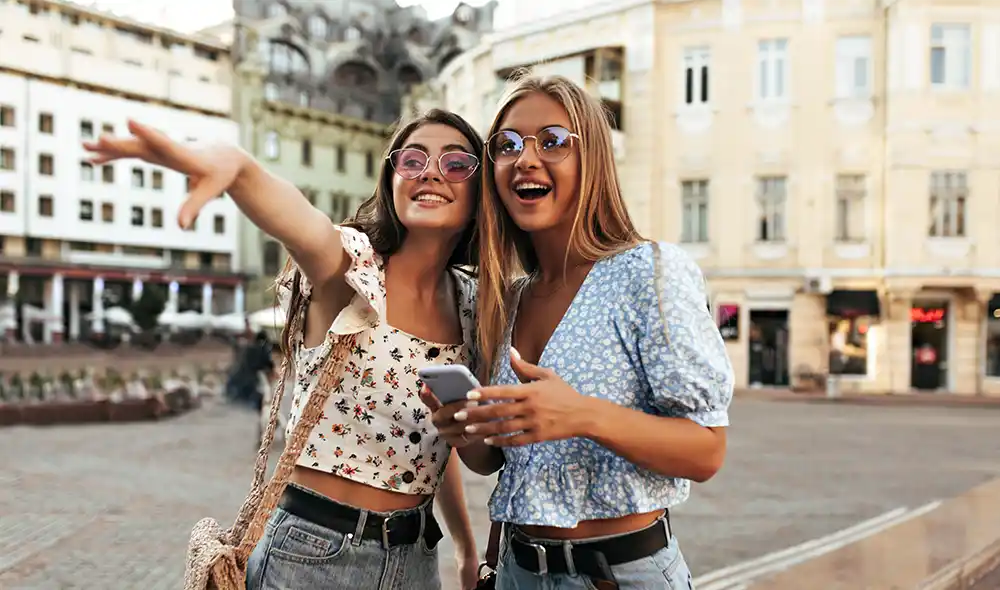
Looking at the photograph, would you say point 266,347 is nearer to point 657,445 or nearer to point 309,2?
point 657,445

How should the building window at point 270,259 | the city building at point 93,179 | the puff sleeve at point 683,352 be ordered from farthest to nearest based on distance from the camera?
the building window at point 270,259 < the city building at point 93,179 < the puff sleeve at point 683,352

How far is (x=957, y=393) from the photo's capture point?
23891 mm

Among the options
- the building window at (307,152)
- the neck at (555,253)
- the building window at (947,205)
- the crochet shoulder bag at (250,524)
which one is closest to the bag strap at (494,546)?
the crochet shoulder bag at (250,524)

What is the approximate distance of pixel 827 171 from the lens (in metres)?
24.9

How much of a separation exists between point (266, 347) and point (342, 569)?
12.6 meters

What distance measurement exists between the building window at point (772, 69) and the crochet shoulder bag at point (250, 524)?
2534 cm

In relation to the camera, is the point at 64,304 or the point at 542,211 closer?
the point at 542,211

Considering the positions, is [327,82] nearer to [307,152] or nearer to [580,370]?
[307,152]

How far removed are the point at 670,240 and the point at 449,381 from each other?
80.8 feet

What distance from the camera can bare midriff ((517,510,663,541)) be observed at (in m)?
1.93

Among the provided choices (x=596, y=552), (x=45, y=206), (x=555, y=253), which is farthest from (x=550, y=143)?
(x=45, y=206)

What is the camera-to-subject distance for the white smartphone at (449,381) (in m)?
1.61

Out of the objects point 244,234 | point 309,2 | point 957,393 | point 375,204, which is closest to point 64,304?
point 244,234

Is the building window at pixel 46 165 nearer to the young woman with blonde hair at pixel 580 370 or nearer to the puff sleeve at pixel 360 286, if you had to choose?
the puff sleeve at pixel 360 286
